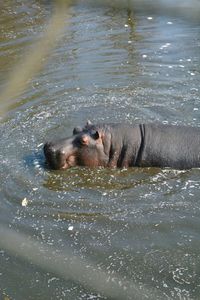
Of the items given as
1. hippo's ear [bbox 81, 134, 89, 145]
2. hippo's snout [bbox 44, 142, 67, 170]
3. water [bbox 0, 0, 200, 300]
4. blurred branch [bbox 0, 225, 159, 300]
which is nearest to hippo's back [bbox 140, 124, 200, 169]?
water [bbox 0, 0, 200, 300]

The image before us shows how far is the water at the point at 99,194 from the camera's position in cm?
564

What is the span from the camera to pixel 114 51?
13.1m

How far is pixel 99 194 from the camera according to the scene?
23.7 feet

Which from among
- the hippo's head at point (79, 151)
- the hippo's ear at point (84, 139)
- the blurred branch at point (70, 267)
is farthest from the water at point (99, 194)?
the hippo's ear at point (84, 139)

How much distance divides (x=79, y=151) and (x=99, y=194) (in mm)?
905

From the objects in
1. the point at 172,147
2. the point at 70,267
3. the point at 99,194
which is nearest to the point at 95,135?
the point at 99,194

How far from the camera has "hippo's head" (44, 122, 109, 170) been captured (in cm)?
775

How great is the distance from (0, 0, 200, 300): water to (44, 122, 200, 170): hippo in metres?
0.19

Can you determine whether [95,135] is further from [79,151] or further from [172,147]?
[172,147]

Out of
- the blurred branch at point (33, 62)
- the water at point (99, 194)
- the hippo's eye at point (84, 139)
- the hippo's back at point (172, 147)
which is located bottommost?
the blurred branch at point (33, 62)

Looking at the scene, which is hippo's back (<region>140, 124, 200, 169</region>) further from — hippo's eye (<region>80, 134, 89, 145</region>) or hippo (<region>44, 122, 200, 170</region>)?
hippo's eye (<region>80, 134, 89, 145</region>)

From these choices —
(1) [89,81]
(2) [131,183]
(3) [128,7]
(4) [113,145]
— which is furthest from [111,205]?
(3) [128,7]

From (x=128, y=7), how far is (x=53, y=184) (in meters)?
10.5

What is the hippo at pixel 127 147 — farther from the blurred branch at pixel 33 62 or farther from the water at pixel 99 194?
the blurred branch at pixel 33 62
